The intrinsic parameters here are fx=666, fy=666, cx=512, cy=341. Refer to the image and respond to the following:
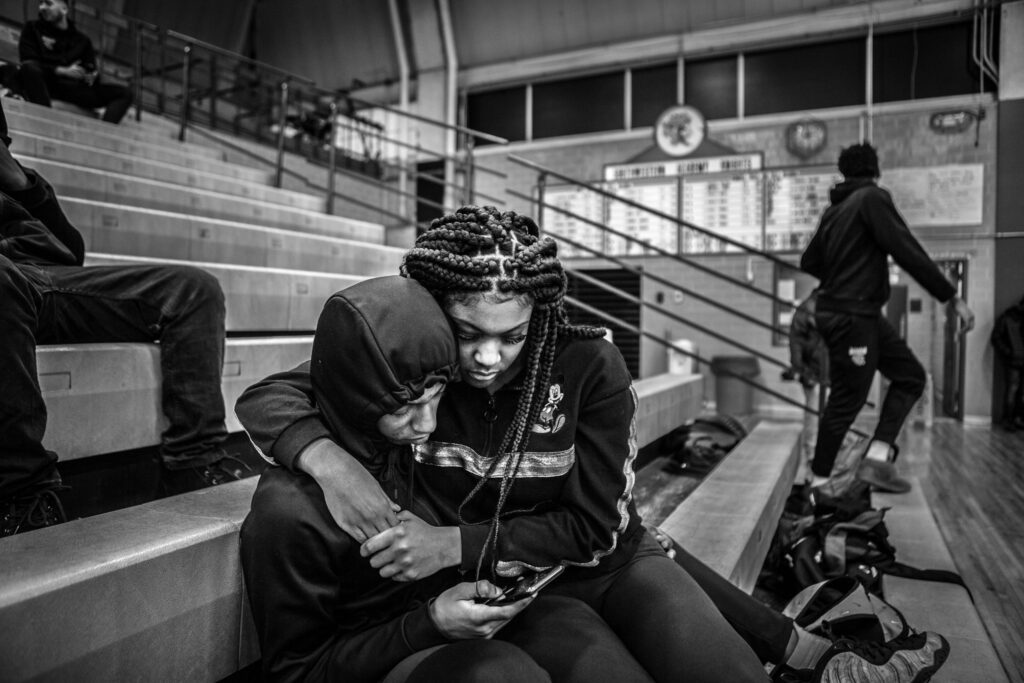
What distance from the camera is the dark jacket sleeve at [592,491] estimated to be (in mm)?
1075

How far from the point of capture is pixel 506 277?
0.98 metres

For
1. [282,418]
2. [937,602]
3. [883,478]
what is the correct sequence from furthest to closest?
[883,478] → [937,602] → [282,418]

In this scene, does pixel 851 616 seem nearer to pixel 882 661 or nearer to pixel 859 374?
pixel 882 661

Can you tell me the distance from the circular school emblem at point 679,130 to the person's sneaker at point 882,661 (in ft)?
19.1

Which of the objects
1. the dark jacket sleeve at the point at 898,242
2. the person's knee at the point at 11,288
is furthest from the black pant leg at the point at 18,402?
the dark jacket sleeve at the point at 898,242

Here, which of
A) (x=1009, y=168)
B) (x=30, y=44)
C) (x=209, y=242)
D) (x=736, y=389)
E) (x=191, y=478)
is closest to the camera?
(x=191, y=478)

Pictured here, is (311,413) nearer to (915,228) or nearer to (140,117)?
(140,117)

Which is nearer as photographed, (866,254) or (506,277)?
(506,277)

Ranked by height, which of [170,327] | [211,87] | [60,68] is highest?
[211,87]

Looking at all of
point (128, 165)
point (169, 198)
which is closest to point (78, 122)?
point (128, 165)

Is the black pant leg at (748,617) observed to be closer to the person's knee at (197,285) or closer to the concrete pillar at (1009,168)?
→ the person's knee at (197,285)

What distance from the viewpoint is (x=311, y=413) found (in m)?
0.95

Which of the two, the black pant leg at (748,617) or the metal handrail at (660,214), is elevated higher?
the metal handrail at (660,214)

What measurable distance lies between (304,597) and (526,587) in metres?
0.32
